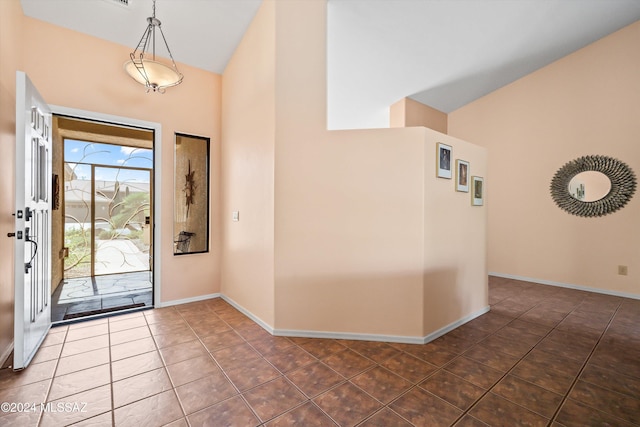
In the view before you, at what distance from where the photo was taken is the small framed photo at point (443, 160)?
2650 mm

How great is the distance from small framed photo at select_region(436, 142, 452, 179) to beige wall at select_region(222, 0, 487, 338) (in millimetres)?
78

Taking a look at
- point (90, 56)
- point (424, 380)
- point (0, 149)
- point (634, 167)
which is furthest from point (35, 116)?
point (634, 167)

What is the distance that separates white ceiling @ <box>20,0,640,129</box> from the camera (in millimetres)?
2945

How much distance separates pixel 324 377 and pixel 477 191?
2.58 meters

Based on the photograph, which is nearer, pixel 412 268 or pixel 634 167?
pixel 412 268

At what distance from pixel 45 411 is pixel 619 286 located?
6504 millimetres

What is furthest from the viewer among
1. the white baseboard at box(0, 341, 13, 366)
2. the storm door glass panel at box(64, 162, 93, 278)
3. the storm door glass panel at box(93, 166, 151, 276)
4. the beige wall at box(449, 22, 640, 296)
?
the storm door glass panel at box(93, 166, 151, 276)

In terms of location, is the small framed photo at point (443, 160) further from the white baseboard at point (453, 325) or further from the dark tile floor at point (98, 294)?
the dark tile floor at point (98, 294)

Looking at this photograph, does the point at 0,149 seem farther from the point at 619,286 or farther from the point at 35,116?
the point at 619,286

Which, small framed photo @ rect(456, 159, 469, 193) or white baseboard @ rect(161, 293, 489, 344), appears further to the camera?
small framed photo @ rect(456, 159, 469, 193)

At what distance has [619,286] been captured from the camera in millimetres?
4086

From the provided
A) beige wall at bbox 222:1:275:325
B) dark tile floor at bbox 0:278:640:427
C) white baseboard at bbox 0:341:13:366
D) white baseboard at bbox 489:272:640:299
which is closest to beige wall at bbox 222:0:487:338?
beige wall at bbox 222:1:275:325

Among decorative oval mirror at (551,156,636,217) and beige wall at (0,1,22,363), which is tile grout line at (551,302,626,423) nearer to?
decorative oval mirror at (551,156,636,217)

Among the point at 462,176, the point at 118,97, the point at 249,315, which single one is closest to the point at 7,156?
the point at 118,97
